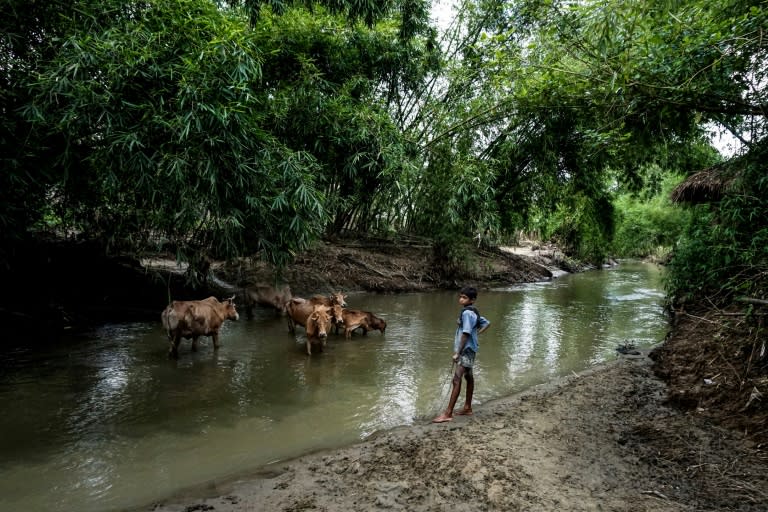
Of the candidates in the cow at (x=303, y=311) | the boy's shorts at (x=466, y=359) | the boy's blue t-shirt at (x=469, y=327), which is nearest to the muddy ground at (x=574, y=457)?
the boy's shorts at (x=466, y=359)

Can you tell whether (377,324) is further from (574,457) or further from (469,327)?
(574,457)

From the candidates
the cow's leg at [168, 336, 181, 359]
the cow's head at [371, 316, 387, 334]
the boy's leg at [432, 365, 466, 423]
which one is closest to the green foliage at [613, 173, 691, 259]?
the cow's head at [371, 316, 387, 334]

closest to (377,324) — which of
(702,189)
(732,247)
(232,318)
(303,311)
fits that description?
(303,311)

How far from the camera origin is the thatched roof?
10066 mm

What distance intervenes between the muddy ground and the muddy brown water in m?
0.46

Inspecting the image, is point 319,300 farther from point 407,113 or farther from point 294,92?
point 407,113

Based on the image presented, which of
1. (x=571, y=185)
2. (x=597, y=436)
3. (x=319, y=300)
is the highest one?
(x=571, y=185)

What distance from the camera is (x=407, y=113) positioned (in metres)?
13.8

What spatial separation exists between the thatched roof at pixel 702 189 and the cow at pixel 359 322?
27.7ft

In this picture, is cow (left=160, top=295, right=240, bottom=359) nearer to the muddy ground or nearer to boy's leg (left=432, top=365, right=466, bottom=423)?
the muddy ground

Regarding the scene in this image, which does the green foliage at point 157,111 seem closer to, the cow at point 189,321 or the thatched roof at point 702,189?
the cow at point 189,321

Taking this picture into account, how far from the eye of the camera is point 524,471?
3.59 meters

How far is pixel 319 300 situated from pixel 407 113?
7.96 m

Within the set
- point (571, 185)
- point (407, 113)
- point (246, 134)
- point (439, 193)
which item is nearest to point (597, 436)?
point (246, 134)
